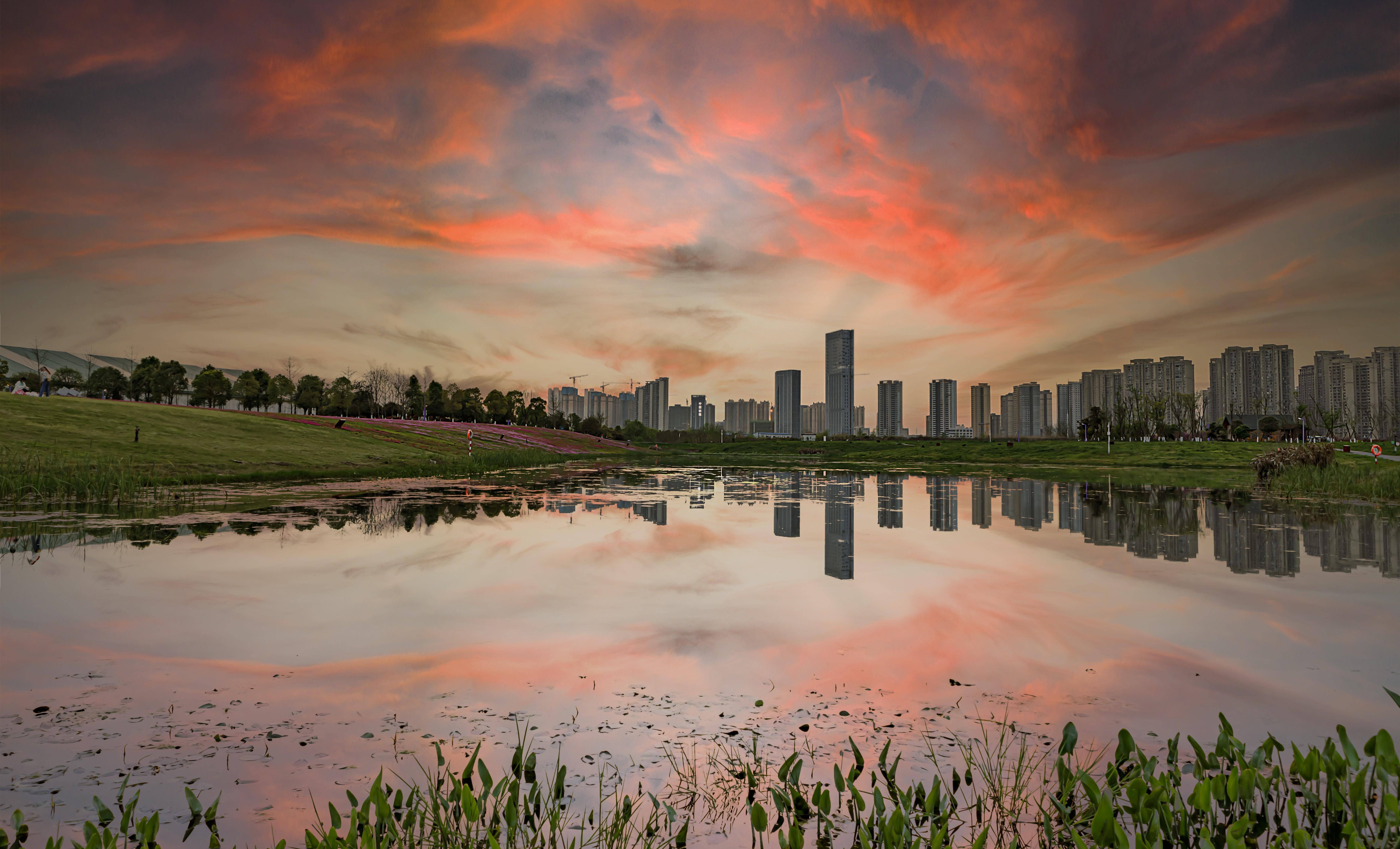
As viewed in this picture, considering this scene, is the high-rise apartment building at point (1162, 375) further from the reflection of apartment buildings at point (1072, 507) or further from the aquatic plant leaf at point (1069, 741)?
the aquatic plant leaf at point (1069, 741)

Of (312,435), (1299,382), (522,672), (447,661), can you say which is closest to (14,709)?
(447,661)

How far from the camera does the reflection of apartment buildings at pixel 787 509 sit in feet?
52.8

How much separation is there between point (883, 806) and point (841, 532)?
13012 millimetres

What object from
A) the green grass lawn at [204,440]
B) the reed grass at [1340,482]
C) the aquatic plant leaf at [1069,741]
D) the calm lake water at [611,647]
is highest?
the green grass lawn at [204,440]

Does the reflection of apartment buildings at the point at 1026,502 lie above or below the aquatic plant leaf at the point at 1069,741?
below

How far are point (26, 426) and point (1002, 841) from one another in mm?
42117

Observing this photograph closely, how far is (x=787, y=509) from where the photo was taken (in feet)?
69.1

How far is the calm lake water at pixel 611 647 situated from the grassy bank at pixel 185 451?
7036 mm

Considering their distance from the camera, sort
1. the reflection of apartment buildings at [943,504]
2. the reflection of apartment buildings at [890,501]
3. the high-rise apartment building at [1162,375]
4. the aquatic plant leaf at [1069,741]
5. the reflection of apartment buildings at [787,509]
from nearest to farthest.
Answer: the aquatic plant leaf at [1069,741]
the reflection of apartment buildings at [787,509]
the reflection of apartment buildings at [943,504]
the reflection of apartment buildings at [890,501]
the high-rise apartment building at [1162,375]

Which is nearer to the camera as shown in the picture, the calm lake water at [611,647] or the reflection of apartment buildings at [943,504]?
the calm lake water at [611,647]

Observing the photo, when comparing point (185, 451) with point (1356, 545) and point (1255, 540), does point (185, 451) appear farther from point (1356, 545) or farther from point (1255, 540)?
point (1356, 545)

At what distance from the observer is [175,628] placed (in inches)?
290

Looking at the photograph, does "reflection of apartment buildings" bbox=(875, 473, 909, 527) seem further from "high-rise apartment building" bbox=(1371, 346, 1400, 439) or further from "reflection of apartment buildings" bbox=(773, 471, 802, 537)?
"high-rise apartment building" bbox=(1371, 346, 1400, 439)

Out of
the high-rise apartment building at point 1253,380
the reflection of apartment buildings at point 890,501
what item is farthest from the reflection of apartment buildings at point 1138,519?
the high-rise apartment building at point 1253,380
